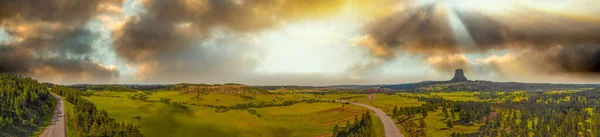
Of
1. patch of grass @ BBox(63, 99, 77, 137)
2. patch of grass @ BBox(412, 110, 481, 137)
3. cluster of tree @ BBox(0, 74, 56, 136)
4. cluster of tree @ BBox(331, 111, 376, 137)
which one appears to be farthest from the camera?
patch of grass @ BBox(412, 110, 481, 137)

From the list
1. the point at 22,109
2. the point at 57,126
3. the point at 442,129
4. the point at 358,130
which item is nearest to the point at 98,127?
the point at 57,126

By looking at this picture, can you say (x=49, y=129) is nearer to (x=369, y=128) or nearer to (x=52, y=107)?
(x=52, y=107)

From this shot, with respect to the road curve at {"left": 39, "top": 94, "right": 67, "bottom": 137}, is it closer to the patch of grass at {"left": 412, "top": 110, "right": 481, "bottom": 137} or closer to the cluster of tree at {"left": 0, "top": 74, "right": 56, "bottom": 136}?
the cluster of tree at {"left": 0, "top": 74, "right": 56, "bottom": 136}

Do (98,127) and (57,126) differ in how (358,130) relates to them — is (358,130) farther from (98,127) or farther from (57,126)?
(57,126)

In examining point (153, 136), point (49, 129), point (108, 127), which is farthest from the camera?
point (153, 136)

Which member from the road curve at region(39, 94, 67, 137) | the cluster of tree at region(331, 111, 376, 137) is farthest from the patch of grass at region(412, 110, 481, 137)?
the road curve at region(39, 94, 67, 137)

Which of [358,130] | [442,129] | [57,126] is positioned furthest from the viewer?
[442,129]

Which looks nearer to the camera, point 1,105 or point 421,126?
point 1,105

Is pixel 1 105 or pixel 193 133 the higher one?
pixel 1 105

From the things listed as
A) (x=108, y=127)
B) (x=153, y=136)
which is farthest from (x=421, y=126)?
(x=108, y=127)
